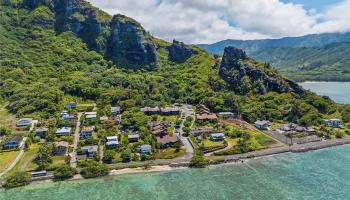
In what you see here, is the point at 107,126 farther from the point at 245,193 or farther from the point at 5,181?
the point at 245,193

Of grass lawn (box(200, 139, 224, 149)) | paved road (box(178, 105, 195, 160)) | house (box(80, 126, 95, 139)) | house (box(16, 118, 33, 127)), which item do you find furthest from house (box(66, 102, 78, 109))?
grass lawn (box(200, 139, 224, 149))

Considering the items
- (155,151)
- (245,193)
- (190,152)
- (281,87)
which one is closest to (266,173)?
(245,193)

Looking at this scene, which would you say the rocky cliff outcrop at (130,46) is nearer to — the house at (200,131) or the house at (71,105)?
the house at (71,105)

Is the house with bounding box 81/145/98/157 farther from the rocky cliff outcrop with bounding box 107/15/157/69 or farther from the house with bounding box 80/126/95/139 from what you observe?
the rocky cliff outcrop with bounding box 107/15/157/69

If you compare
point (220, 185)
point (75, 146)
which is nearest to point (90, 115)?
point (75, 146)

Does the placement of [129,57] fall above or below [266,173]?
above

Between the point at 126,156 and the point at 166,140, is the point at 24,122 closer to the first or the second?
the point at 126,156
